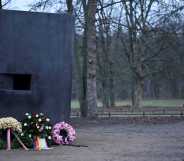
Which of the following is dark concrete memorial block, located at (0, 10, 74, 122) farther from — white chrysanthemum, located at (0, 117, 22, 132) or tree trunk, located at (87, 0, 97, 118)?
tree trunk, located at (87, 0, 97, 118)

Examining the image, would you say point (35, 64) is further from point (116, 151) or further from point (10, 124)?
point (116, 151)

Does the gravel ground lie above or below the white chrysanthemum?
below

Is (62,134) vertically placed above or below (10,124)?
below

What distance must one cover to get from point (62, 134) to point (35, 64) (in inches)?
101

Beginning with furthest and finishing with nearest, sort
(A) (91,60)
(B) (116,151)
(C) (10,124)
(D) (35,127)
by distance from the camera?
1. (A) (91,60)
2. (D) (35,127)
3. (C) (10,124)
4. (B) (116,151)

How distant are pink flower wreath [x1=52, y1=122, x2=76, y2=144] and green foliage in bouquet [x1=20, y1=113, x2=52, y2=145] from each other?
296mm

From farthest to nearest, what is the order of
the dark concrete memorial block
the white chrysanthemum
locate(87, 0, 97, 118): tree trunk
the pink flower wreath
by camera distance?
1. locate(87, 0, 97, 118): tree trunk
2. the dark concrete memorial block
3. the pink flower wreath
4. the white chrysanthemum

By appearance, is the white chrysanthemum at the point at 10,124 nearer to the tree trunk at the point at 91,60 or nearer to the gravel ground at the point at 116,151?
the gravel ground at the point at 116,151

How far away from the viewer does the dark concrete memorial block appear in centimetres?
1861

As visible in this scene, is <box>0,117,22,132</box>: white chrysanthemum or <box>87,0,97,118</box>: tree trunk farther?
<box>87,0,97,118</box>: tree trunk

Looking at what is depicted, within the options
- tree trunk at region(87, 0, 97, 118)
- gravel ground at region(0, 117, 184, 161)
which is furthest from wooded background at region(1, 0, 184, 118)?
gravel ground at region(0, 117, 184, 161)

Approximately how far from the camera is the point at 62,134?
61.6 feet

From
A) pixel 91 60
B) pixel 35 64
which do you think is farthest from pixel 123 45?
pixel 35 64

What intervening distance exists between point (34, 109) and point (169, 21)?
72.7ft
